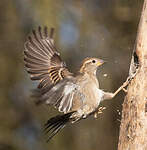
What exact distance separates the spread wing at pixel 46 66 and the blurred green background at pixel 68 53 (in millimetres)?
3250

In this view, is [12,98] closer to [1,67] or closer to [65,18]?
[1,67]

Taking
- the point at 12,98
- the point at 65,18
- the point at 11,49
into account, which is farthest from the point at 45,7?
the point at 12,98

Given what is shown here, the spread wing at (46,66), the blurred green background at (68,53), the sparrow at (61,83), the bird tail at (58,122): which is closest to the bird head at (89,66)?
the sparrow at (61,83)

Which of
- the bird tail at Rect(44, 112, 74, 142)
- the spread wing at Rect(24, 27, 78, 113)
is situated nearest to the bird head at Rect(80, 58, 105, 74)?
the spread wing at Rect(24, 27, 78, 113)

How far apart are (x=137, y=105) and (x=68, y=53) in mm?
4778

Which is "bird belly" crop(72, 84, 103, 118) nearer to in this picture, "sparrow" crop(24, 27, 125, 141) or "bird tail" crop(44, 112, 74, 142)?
"sparrow" crop(24, 27, 125, 141)

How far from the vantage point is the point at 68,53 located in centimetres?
924

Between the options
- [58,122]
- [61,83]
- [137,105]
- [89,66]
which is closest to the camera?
[61,83]

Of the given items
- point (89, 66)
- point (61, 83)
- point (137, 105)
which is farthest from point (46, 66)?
point (137, 105)

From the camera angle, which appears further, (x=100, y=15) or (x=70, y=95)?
(x=100, y=15)

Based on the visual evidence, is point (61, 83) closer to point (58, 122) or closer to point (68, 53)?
point (58, 122)

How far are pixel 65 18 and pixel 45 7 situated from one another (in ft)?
1.61

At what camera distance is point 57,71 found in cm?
534

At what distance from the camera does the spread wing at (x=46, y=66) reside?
15.1 ft
